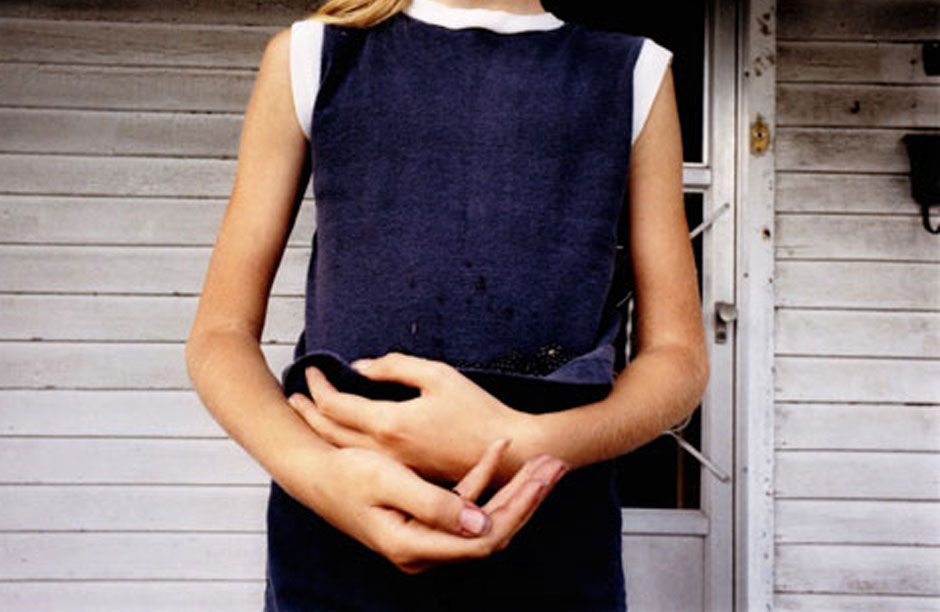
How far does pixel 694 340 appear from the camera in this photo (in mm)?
858

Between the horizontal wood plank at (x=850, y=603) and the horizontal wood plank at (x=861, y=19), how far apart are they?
2007mm

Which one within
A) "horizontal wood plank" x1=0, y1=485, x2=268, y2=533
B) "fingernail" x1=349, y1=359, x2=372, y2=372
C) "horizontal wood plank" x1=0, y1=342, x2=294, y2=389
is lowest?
"horizontal wood plank" x1=0, y1=485, x2=268, y2=533

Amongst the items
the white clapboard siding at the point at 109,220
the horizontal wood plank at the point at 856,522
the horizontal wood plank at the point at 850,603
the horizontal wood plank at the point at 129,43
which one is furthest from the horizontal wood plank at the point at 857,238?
the horizontal wood plank at the point at 129,43

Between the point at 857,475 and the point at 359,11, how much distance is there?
2.44 meters

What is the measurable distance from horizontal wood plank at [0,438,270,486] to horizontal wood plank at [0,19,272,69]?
1.34 m

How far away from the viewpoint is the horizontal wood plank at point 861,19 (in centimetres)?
253

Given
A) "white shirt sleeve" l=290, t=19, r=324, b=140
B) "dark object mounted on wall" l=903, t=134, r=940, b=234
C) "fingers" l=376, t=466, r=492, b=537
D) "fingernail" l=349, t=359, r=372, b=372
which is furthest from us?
"dark object mounted on wall" l=903, t=134, r=940, b=234

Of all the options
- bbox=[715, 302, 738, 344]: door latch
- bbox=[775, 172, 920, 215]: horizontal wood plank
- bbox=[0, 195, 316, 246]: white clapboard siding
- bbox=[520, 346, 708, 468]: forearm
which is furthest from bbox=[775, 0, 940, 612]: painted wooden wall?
bbox=[520, 346, 708, 468]: forearm

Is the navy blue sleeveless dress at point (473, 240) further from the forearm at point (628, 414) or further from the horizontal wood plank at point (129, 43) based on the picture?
the horizontal wood plank at point (129, 43)

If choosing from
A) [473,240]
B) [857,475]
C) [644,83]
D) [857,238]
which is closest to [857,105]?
[857,238]

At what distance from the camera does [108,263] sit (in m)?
2.47

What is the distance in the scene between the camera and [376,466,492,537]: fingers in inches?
23.2

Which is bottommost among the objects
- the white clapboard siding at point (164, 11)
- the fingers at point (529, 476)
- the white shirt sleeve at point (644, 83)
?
the fingers at point (529, 476)

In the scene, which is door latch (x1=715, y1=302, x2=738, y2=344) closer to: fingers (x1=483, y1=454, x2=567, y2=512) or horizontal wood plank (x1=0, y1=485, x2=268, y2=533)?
horizontal wood plank (x1=0, y1=485, x2=268, y2=533)
